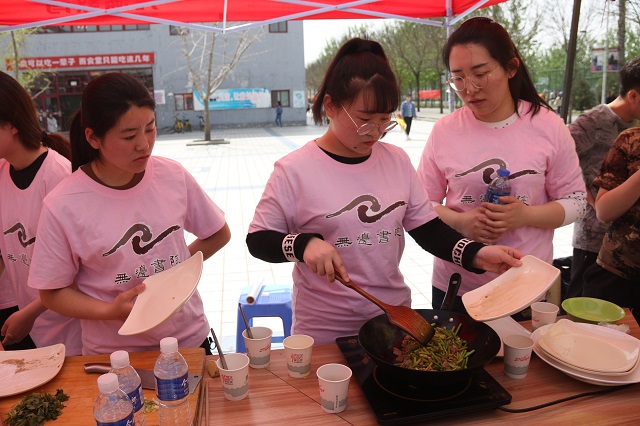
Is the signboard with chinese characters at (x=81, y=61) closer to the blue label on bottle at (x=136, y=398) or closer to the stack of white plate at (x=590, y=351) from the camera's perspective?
the blue label on bottle at (x=136, y=398)

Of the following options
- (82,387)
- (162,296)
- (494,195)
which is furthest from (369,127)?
(82,387)

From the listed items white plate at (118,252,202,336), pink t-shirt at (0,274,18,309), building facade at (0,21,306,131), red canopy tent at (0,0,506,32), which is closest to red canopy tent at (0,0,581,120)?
red canopy tent at (0,0,506,32)

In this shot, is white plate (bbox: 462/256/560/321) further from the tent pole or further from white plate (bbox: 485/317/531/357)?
the tent pole

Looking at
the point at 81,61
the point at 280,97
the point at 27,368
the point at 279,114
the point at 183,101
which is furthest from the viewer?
the point at 280,97

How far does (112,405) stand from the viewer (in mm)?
959

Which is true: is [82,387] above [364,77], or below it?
below

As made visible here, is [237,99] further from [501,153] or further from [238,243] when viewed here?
[501,153]

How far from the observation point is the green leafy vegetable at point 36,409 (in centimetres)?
117

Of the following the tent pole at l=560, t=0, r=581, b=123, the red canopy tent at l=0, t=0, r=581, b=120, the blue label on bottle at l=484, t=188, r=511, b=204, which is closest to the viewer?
the blue label on bottle at l=484, t=188, r=511, b=204

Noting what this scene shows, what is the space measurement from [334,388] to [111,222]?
885mm

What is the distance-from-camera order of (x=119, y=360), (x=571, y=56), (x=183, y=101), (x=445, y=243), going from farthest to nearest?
1. (x=183, y=101)
2. (x=571, y=56)
3. (x=445, y=243)
4. (x=119, y=360)

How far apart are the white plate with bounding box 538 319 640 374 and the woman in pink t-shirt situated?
1174mm

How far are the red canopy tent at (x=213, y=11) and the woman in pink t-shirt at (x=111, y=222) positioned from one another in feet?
6.72

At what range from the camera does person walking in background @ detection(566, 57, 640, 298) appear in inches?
105
